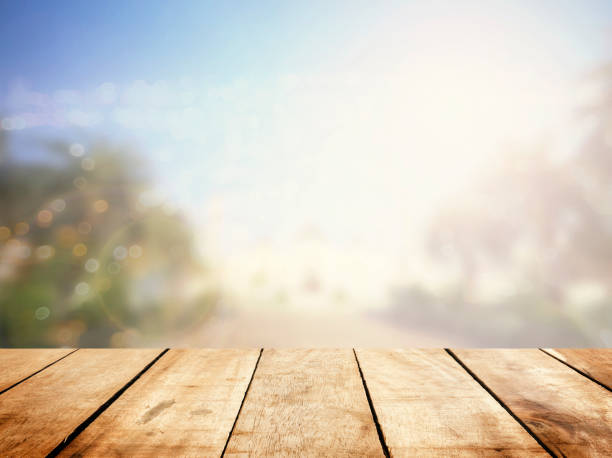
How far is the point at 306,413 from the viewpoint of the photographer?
65 cm

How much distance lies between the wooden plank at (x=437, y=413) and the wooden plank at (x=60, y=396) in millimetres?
413

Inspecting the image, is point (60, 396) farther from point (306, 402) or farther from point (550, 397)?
point (550, 397)

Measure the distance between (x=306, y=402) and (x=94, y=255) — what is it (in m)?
1.50

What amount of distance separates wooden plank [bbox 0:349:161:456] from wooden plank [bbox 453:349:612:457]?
61 centimetres

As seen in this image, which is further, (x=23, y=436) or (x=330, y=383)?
(x=330, y=383)

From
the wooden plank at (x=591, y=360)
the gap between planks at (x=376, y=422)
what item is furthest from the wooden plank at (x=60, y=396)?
the wooden plank at (x=591, y=360)

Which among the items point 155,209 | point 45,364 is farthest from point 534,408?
point 155,209

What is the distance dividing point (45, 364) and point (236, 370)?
Result: 0.38 m

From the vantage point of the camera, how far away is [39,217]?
6.14 ft

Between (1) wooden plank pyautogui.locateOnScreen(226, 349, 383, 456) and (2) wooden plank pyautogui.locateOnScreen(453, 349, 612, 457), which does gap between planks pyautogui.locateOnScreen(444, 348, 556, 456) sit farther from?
(1) wooden plank pyautogui.locateOnScreen(226, 349, 383, 456)

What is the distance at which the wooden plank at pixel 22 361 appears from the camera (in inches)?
32.2

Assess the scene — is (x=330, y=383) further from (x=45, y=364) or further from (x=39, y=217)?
(x=39, y=217)

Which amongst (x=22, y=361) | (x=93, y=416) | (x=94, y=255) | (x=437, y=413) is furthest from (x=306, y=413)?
(x=94, y=255)

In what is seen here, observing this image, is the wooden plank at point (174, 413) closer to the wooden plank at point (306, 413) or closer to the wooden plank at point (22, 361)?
the wooden plank at point (306, 413)
